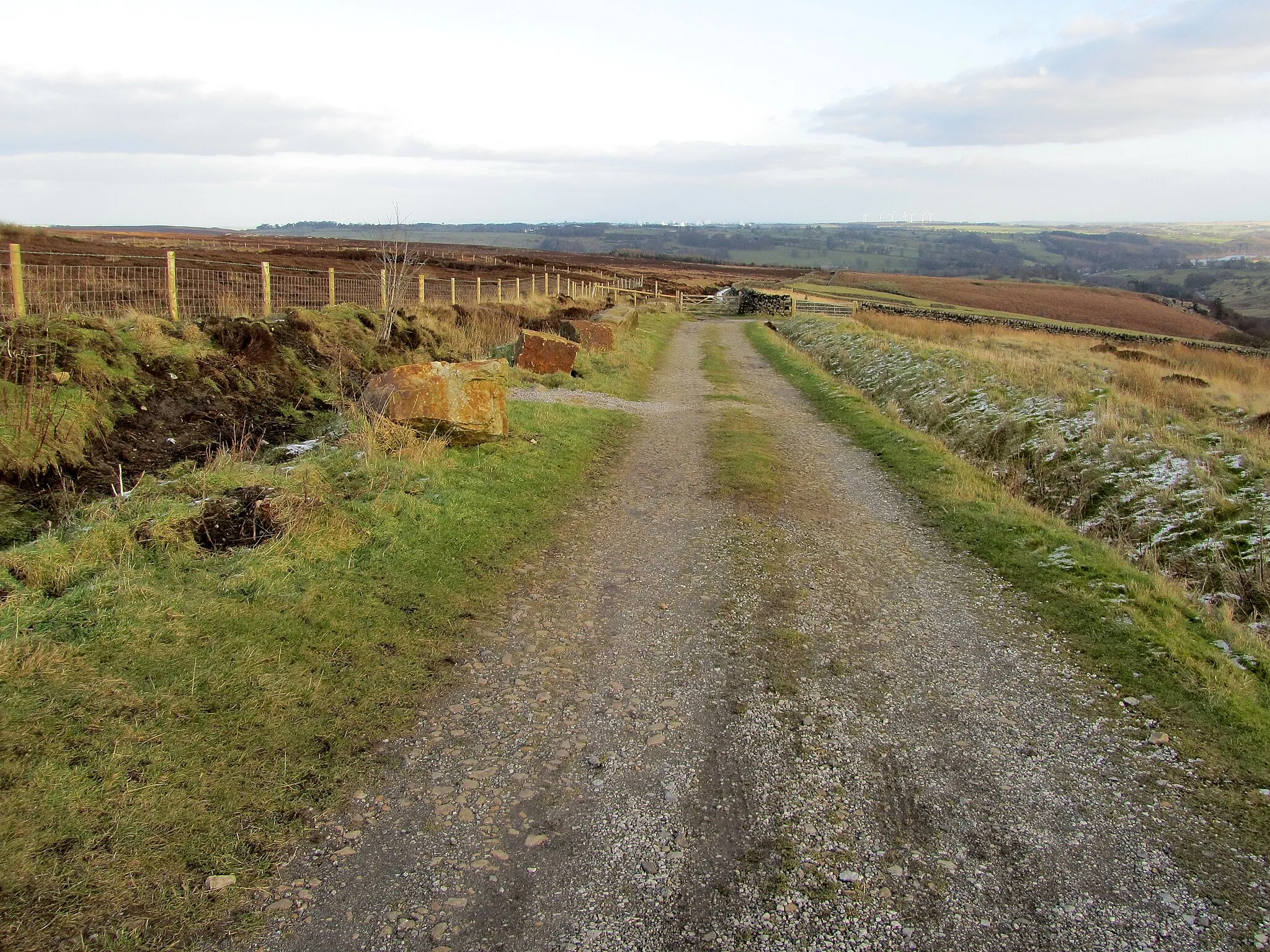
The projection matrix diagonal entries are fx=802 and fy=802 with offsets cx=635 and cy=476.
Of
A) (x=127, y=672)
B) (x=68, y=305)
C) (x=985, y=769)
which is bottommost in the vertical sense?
(x=985, y=769)

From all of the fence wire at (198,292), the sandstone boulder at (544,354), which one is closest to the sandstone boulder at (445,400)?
the fence wire at (198,292)

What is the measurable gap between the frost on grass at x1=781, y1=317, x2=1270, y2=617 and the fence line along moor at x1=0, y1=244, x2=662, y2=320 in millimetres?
13446

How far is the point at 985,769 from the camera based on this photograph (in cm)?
422

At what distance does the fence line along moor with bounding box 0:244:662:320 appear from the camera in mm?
15023

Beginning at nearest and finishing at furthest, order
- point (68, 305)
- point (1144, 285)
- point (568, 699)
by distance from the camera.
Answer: point (568, 699)
point (68, 305)
point (1144, 285)

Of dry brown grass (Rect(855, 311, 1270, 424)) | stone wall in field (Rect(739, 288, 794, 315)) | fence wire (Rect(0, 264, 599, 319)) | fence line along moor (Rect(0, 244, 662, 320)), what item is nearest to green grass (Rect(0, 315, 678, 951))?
fence line along moor (Rect(0, 244, 662, 320))

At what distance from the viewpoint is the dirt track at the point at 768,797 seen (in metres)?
3.13

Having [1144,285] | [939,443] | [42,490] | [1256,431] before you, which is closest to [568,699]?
[42,490]

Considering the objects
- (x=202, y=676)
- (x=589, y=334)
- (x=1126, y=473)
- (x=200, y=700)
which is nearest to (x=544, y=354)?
(x=589, y=334)

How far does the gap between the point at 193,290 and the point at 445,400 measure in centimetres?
1367

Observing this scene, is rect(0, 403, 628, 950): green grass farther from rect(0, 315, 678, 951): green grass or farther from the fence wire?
the fence wire

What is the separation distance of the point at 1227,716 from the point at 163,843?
5.64 meters

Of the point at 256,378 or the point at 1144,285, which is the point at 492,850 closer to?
the point at 256,378

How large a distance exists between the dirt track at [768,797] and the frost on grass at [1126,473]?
2.95 metres
